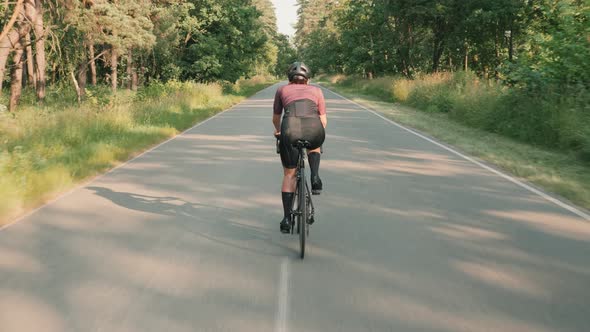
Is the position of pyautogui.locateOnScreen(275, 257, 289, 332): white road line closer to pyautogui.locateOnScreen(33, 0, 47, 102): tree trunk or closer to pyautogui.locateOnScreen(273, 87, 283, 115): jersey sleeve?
pyautogui.locateOnScreen(273, 87, 283, 115): jersey sleeve

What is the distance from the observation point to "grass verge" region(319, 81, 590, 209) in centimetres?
864

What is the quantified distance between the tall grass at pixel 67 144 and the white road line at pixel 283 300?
401 centimetres

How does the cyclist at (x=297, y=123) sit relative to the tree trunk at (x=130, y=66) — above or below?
below

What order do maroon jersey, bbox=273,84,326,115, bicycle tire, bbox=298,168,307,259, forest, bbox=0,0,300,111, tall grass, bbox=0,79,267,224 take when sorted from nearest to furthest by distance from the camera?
bicycle tire, bbox=298,168,307,259 < maroon jersey, bbox=273,84,326,115 < tall grass, bbox=0,79,267,224 < forest, bbox=0,0,300,111

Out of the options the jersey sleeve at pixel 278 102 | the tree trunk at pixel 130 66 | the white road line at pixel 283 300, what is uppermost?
the tree trunk at pixel 130 66

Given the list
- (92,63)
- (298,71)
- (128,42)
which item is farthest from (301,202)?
(92,63)

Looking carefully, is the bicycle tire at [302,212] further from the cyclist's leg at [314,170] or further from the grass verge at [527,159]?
the grass verge at [527,159]

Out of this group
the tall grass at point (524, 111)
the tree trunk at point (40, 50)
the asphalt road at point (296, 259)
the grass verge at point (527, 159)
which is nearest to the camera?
the asphalt road at point (296, 259)

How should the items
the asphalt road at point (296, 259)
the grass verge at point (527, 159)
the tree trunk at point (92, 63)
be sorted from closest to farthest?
the asphalt road at point (296, 259) < the grass verge at point (527, 159) < the tree trunk at point (92, 63)

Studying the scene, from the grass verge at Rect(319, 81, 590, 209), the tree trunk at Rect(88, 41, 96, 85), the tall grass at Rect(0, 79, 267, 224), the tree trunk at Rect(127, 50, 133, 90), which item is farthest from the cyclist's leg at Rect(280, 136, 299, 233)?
the tree trunk at Rect(127, 50, 133, 90)

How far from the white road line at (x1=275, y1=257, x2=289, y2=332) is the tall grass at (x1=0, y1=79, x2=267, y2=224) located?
13.2ft

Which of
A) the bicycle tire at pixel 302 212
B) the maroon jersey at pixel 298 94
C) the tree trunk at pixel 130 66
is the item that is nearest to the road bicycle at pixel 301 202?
the bicycle tire at pixel 302 212

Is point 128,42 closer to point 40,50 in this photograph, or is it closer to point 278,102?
point 40,50

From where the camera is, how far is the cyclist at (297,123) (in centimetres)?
549
